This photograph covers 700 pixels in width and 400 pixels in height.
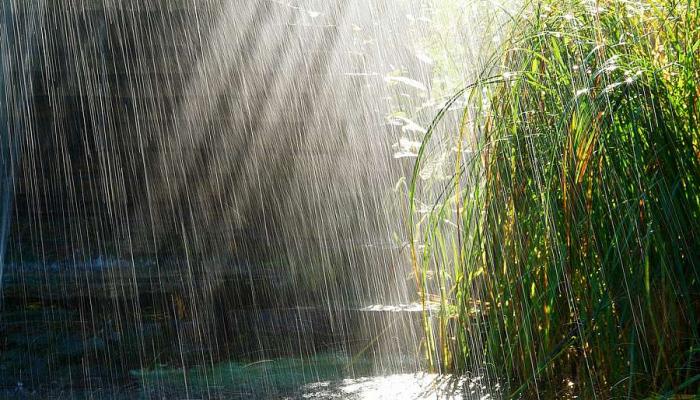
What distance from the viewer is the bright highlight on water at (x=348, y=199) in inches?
79.0

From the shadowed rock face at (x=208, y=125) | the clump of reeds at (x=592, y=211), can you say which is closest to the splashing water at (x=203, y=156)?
the shadowed rock face at (x=208, y=125)

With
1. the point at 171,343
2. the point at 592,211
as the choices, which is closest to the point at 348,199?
the point at 171,343

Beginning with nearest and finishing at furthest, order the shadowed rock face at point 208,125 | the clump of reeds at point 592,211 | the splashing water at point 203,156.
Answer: the clump of reeds at point 592,211, the splashing water at point 203,156, the shadowed rock face at point 208,125

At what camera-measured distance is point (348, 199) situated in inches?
312

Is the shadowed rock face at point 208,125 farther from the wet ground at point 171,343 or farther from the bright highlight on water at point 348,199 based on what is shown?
the wet ground at point 171,343

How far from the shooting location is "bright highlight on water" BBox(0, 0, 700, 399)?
2.01 m

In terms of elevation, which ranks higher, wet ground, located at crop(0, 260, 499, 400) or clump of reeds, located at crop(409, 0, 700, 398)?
clump of reeds, located at crop(409, 0, 700, 398)

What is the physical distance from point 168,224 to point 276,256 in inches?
40.3

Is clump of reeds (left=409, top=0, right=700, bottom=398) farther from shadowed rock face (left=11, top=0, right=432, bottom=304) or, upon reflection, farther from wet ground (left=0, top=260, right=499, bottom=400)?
shadowed rock face (left=11, top=0, right=432, bottom=304)

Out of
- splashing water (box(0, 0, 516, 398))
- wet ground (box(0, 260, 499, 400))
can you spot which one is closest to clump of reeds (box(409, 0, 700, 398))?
wet ground (box(0, 260, 499, 400))

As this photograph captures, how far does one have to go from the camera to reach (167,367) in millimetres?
4738

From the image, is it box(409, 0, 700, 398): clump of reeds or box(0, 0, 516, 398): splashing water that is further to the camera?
box(0, 0, 516, 398): splashing water

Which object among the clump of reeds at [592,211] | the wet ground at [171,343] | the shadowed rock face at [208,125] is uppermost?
the shadowed rock face at [208,125]

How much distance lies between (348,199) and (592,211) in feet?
19.5
